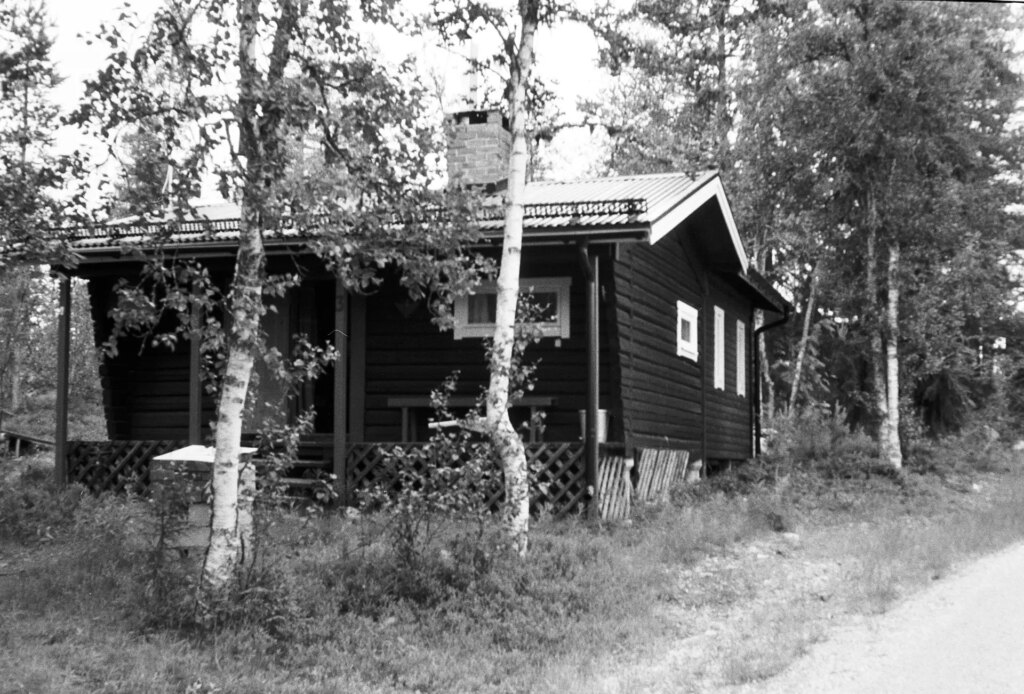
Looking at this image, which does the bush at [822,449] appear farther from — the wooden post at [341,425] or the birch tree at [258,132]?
the birch tree at [258,132]

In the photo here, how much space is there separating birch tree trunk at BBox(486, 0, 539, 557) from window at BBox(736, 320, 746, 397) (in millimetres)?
11171

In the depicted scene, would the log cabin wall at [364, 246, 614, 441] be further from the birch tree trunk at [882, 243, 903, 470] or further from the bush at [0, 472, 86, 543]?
the birch tree trunk at [882, 243, 903, 470]

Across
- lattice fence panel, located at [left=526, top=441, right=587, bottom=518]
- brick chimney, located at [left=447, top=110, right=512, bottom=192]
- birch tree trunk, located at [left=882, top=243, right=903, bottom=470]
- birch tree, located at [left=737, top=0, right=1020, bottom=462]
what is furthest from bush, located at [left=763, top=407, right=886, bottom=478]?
brick chimney, located at [left=447, top=110, right=512, bottom=192]

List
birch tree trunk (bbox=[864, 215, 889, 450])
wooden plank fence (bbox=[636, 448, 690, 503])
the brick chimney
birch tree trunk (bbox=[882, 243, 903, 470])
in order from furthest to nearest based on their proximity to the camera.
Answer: birch tree trunk (bbox=[864, 215, 889, 450])
birch tree trunk (bbox=[882, 243, 903, 470])
the brick chimney
wooden plank fence (bbox=[636, 448, 690, 503])

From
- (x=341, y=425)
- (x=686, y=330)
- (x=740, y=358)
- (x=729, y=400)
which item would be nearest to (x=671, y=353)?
(x=686, y=330)

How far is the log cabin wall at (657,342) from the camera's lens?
13.1 metres

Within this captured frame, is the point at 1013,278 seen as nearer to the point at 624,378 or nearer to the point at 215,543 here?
the point at 624,378

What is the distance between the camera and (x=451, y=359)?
1380cm

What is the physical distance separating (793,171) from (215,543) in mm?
13178

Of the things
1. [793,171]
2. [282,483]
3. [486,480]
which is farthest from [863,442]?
[282,483]

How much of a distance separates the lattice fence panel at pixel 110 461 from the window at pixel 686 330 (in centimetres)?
699

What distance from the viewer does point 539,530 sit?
1066cm

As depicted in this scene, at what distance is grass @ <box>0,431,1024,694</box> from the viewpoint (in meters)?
6.87

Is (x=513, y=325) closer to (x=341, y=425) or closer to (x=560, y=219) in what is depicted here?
(x=560, y=219)
